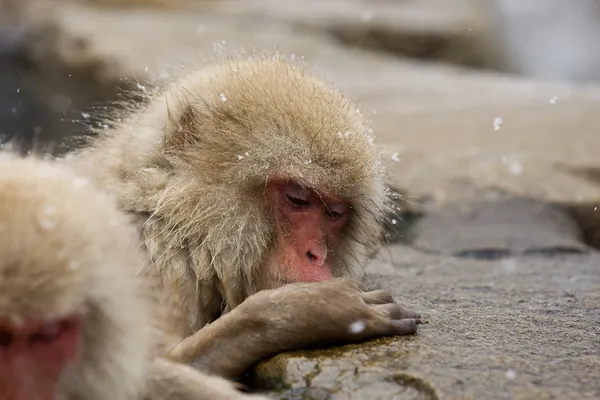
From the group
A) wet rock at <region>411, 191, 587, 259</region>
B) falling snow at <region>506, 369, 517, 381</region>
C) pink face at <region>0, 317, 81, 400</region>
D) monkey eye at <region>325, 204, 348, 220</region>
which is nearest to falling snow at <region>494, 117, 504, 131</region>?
wet rock at <region>411, 191, 587, 259</region>

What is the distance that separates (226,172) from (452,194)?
2760 millimetres

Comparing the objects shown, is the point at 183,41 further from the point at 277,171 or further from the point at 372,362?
the point at 372,362

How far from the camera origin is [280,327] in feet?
9.33

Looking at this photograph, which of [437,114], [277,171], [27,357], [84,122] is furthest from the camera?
[437,114]

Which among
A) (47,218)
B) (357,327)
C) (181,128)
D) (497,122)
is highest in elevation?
(497,122)

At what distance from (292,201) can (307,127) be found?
281 millimetres

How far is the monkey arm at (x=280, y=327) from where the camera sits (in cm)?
281

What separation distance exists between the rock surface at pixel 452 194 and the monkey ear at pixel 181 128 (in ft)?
2.50

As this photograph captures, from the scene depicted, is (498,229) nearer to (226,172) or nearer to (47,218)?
(226,172)

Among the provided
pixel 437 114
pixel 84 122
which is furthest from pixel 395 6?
pixel 84 122

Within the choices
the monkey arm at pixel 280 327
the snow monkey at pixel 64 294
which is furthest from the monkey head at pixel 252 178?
the snow monkey at pixel 64 294

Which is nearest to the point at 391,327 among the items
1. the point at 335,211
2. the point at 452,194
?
the point at 335,211

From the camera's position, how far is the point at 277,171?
11.4 ft

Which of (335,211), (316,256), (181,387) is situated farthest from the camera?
(335,211)
